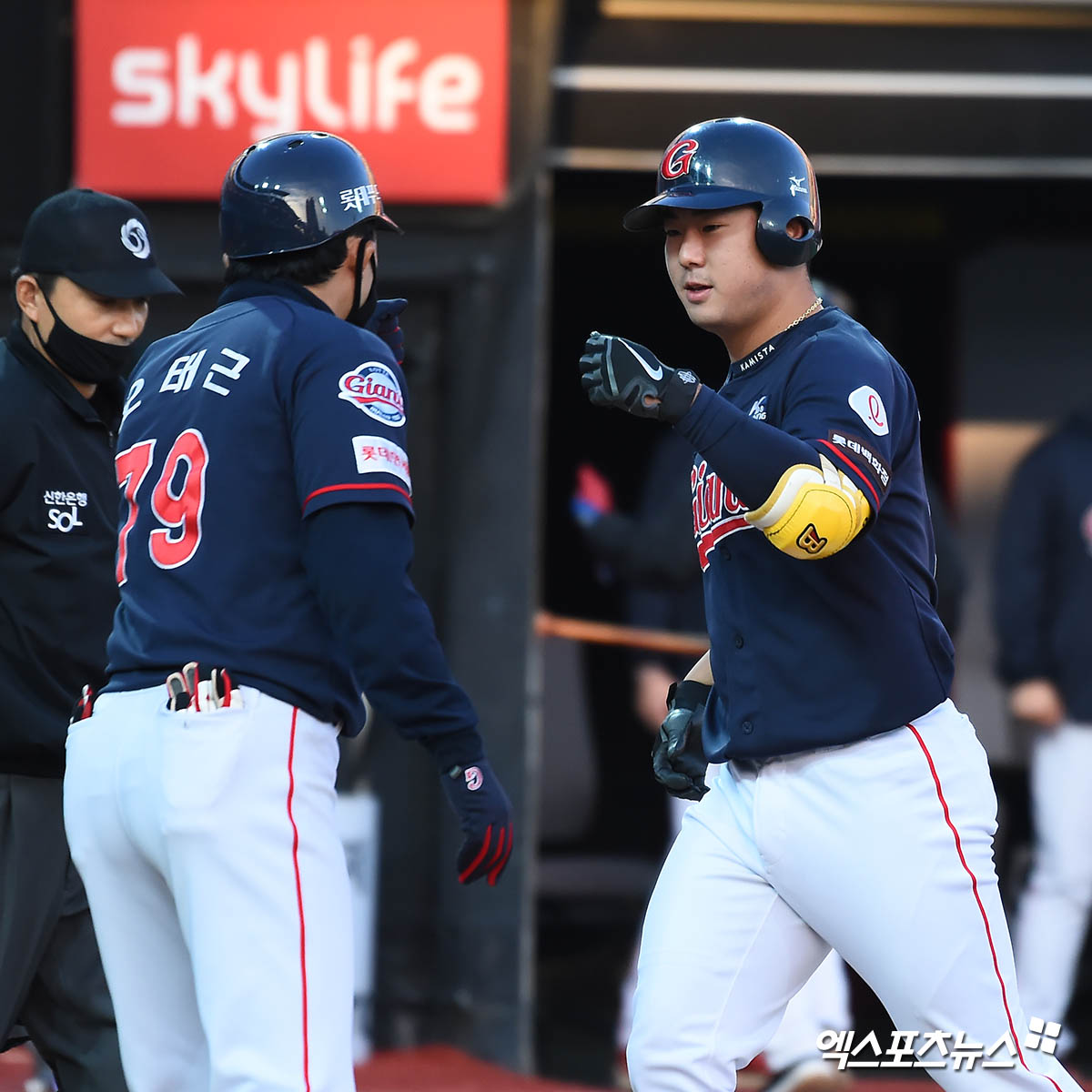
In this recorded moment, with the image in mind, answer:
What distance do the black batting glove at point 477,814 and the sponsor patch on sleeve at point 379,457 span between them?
1.64ft

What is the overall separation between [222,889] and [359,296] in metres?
1.11

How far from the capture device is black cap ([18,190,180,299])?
156 inches

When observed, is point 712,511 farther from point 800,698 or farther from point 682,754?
point 682,754

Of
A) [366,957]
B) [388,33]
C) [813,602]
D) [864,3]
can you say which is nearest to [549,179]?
[388,33]

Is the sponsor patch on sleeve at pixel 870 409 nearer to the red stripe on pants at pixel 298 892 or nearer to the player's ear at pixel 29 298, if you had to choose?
the red stripe on pants at pixel 298 892

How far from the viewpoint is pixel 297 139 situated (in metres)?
3.39

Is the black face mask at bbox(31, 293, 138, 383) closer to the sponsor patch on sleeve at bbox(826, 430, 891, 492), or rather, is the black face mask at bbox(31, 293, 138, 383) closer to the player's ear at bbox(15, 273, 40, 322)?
the player's ear at bbox(15, 273, 40, 322)

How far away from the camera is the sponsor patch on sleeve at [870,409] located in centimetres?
308

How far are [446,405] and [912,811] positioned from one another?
356 centimetres

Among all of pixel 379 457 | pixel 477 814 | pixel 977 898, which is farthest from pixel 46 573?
pixel 977 898

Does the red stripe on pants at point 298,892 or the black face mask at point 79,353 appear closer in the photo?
the red stripe on pants at point 298,892

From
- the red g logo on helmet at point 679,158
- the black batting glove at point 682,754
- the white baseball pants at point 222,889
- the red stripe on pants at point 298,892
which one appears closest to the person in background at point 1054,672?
the black batting glove at point 682,754

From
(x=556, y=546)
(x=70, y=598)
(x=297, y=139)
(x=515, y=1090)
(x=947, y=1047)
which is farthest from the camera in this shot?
(x=556, y=546)

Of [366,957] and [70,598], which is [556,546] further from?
[70,598]
